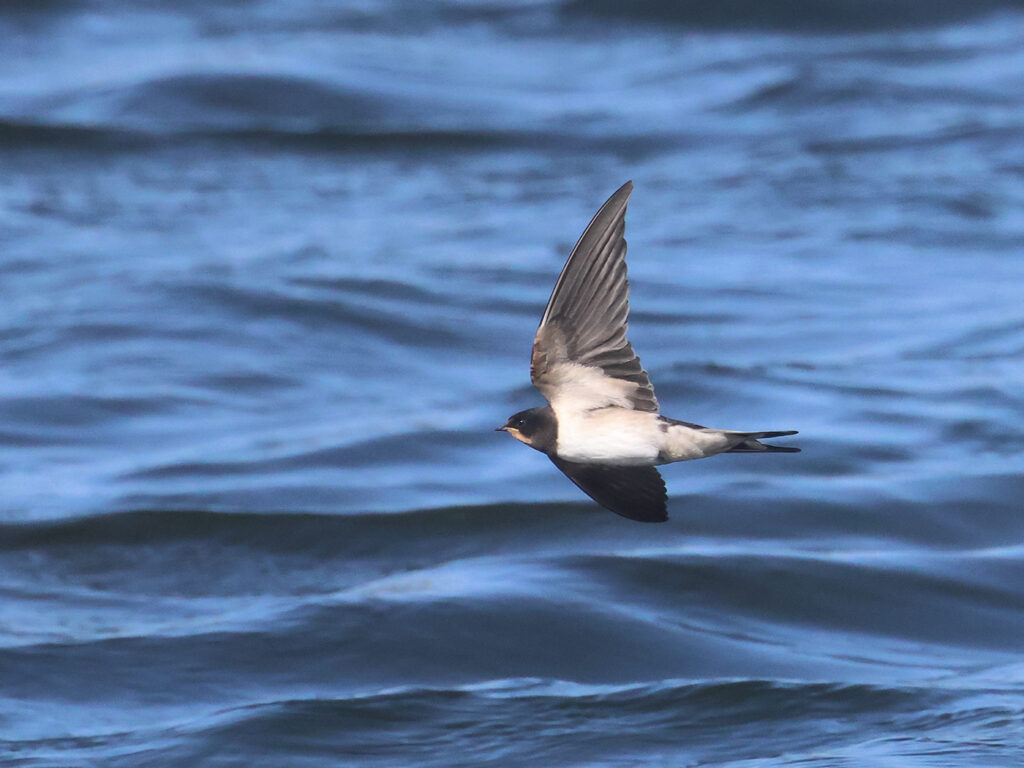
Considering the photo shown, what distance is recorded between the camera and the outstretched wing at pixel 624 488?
6.50m

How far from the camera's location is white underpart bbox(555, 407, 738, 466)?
619 centimetres

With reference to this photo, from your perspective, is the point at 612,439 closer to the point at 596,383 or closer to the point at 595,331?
the point at 596,383

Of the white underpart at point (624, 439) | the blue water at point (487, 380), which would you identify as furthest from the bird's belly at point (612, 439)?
the blue water at point (487, 380)

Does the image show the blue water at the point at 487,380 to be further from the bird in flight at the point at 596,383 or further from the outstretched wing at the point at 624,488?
the bird in flight at the point at 596,383

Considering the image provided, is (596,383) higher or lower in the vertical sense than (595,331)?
lower

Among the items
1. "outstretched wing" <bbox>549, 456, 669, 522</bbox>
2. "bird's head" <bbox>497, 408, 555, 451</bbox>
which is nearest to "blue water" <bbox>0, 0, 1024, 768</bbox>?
"outstretched wing" <bbox>549, 456, 669, 522</bbox>

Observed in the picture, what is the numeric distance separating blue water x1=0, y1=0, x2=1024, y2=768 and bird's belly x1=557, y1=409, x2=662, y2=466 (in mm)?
5517

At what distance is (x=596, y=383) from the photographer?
21.2ft

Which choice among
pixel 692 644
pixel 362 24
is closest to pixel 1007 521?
pixel 692 644

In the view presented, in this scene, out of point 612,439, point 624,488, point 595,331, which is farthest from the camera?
point 624,488

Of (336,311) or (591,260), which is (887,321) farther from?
(591,260)

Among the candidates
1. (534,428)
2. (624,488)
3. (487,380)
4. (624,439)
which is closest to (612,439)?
(624,439)

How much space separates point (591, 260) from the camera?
641 cm

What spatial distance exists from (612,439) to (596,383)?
0.30m
